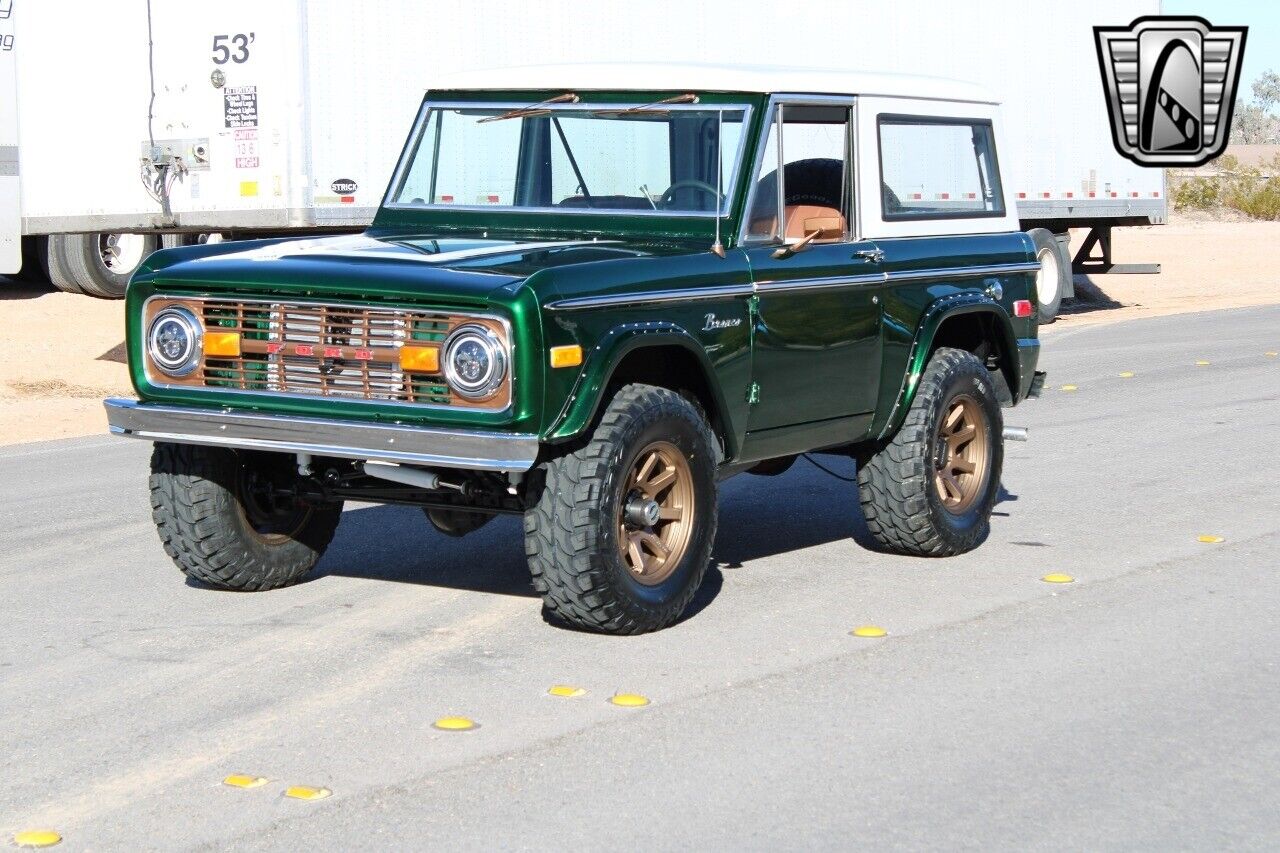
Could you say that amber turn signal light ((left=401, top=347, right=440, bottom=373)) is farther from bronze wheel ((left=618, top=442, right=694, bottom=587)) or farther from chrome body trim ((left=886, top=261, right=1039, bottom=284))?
chrome body trim ((left=886, top=261, right=1039, bottom=284))

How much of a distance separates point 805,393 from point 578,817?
115 inches

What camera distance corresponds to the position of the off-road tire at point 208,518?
23.0 ft

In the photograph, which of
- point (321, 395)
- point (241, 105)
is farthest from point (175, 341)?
point (241, 105)

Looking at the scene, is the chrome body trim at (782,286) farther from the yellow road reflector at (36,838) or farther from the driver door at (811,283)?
the yellow road reflector at (36,838)

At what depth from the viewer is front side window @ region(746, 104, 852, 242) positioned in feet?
23.9

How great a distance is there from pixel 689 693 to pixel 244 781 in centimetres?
147

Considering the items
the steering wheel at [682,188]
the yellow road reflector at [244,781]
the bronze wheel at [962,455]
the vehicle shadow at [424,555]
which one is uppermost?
the steering wheel at [682,188]

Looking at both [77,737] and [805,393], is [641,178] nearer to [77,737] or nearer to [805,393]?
[805,393]

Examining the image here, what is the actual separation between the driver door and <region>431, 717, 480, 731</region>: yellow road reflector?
198cm

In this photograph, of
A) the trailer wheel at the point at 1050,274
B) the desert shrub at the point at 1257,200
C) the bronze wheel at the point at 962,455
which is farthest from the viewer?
the desert shrub at the point at 1257,200

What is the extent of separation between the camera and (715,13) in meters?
19.0

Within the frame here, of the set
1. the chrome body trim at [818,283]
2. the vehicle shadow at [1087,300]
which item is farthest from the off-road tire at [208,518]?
the vehicle shadow at [1087,300]

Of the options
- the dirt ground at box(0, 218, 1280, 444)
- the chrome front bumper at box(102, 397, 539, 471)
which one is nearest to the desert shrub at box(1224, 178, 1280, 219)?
the dirt ground at box(0, 218, 1280, 444)

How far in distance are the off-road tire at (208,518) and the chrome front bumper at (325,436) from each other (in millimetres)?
299
